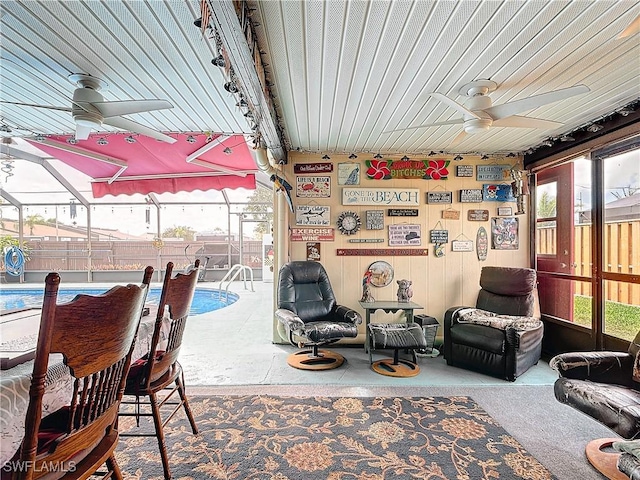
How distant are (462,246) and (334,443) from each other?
9.62 ft

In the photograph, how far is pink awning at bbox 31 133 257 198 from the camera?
4129mm

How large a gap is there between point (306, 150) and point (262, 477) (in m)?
3.29

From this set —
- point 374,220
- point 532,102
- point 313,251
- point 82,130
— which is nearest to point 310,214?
point 313,251

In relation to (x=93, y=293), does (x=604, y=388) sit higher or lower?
higher

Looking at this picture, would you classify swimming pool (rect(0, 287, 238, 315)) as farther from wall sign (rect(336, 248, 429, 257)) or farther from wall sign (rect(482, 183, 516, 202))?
wall sign (rect(482, 183, 516, 202))

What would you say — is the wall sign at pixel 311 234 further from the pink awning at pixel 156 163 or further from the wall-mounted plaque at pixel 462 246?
the wall-mounted plaque at pixel 462 246

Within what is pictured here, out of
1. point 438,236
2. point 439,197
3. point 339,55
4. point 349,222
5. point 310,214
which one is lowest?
point 438,236

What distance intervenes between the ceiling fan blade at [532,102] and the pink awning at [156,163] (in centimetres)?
267

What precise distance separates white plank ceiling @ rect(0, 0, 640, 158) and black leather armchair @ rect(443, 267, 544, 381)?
5.56 ft

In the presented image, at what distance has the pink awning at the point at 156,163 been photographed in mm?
4129

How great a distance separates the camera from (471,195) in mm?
4145

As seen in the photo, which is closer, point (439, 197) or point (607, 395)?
point (607, 395)

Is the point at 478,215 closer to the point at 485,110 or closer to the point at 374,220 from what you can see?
the point at 374,220

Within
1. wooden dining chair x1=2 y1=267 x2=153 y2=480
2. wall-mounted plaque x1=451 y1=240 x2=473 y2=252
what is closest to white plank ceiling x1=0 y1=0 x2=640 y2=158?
wooden dining chair x1=2 y1=267 x2=153 y2=480
